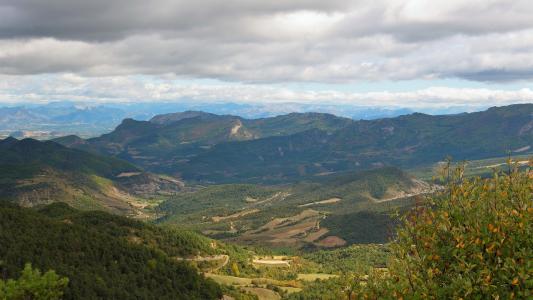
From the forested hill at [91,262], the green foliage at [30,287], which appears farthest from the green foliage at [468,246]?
Answer: the forested hill at [91,262]

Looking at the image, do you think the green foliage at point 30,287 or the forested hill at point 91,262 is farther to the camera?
the forested hill at point 91,262

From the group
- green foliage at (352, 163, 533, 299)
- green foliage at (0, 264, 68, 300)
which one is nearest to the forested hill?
green foliage at (0, 264, 68, 300)

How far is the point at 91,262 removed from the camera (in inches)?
5940

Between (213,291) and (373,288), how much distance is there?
148727 mm

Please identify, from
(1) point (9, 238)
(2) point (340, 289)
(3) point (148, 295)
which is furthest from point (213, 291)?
(2) point (340, 289)

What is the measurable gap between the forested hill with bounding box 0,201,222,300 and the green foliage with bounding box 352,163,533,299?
11131cm

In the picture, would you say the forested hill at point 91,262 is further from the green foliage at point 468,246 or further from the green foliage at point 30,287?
the green foliage at point 468,246

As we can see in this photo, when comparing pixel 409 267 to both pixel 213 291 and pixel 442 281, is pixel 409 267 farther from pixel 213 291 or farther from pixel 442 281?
pixel 213 291

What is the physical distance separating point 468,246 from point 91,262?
464ft

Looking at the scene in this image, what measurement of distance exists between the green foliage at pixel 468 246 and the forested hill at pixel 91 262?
11131 centimetres

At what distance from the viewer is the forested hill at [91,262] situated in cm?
13238

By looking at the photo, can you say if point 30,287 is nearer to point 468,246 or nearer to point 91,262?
point 468,246

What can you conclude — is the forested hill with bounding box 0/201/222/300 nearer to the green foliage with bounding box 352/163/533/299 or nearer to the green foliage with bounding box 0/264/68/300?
the green foliage with bounding box 0/264/68/300

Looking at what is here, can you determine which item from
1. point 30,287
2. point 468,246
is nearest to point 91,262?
point 30,287
